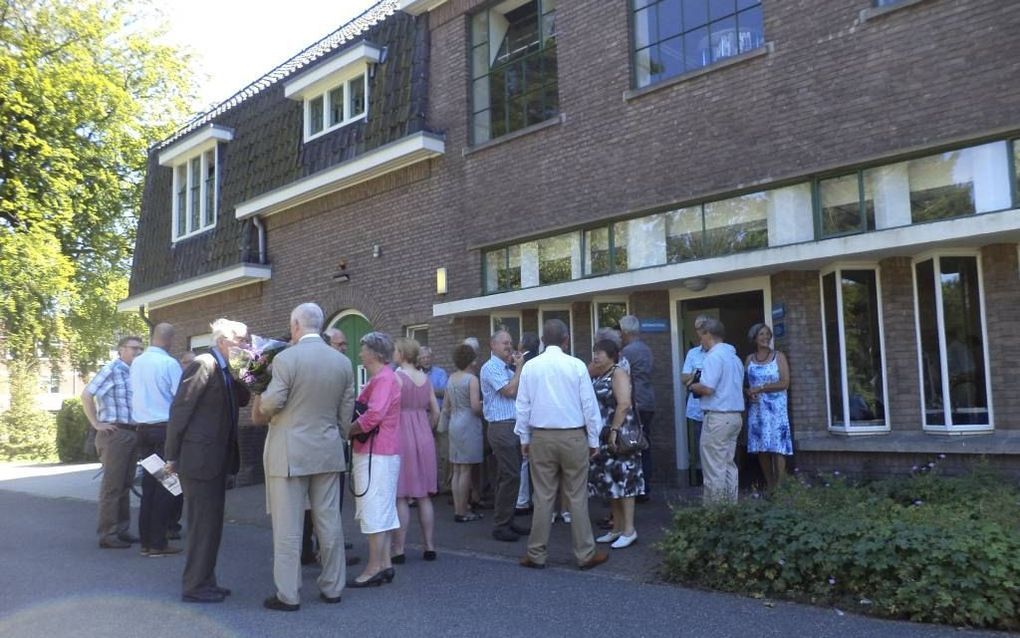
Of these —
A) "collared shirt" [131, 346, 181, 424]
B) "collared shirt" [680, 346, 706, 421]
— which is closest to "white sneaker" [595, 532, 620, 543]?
"collared shirt" [680, 346, 706, 421]

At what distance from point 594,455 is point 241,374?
9.21ft

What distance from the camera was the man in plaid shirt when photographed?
816cm

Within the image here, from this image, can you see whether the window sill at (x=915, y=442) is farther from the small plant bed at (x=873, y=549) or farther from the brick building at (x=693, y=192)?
the small plant bed at (x=873, y=549)

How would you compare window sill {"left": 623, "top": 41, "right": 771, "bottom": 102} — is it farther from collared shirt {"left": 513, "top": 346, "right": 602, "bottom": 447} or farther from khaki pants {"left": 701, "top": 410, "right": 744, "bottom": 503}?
collared shirt {"left": 513, "top": 346, "right": 602, "bottom": 447}

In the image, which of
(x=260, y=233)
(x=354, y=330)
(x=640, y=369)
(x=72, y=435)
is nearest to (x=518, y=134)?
(x=640, y=369)

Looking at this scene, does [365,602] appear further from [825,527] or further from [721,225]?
[721,225]

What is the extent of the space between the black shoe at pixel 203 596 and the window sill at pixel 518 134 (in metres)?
7.06

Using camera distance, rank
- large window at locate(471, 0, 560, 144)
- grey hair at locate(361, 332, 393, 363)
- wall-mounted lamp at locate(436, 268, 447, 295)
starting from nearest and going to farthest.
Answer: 1. grey hair at locate(361, 332, 393, 363)
2. large window at locate(471, 0, 560, 144)
3. wall-mounted lamp at locate(436, 268, 447, 295)

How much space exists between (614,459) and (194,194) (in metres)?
14.1

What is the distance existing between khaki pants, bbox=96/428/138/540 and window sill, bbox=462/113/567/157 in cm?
588

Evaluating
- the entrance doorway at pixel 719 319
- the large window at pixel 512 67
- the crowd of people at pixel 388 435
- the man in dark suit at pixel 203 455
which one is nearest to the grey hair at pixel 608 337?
the crowd of people at pixel 388 435

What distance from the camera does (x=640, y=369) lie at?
336 inches

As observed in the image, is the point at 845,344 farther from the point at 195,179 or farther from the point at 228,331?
the point at 195,179

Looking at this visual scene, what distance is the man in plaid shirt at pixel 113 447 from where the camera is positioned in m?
8.16
